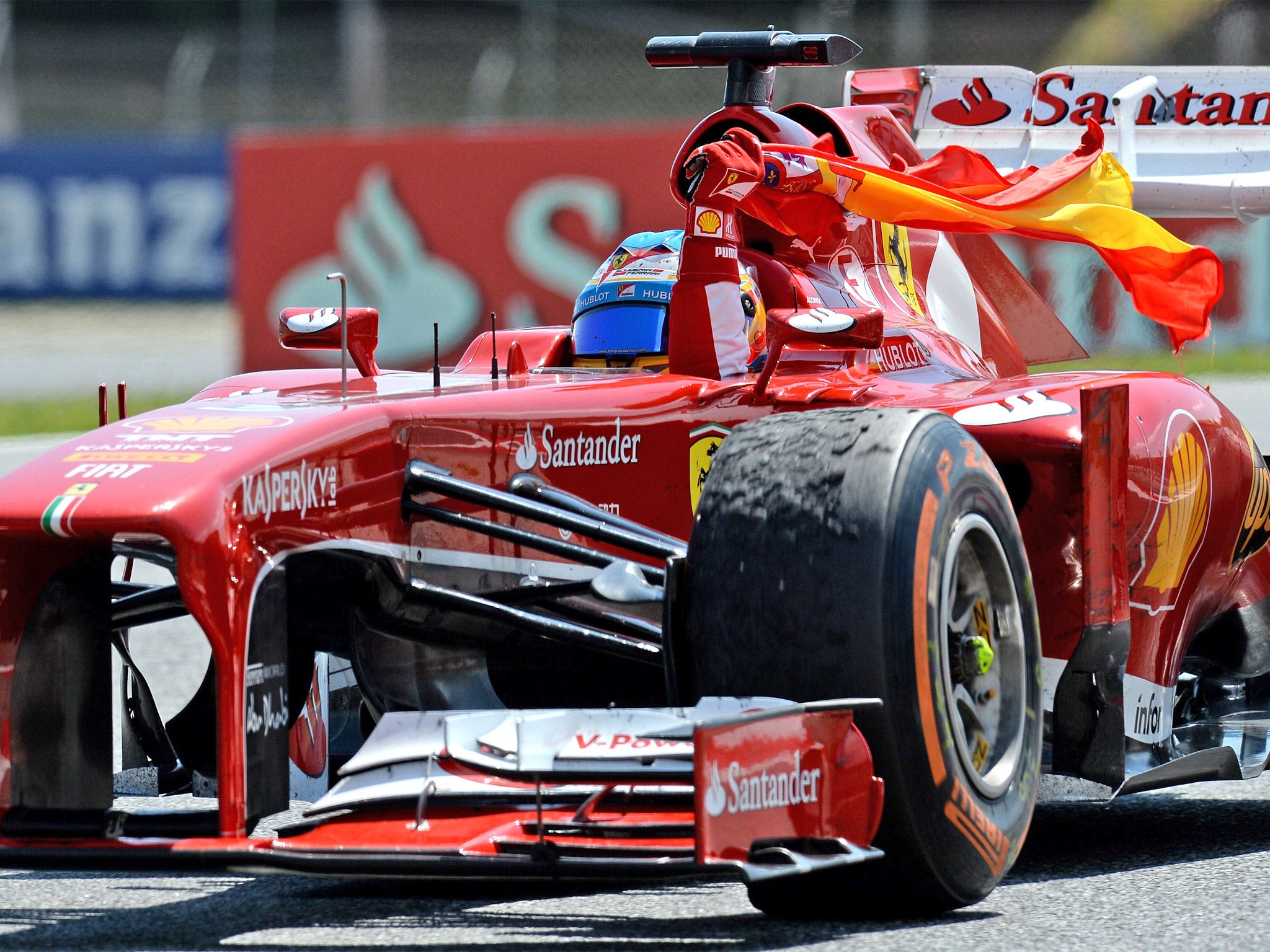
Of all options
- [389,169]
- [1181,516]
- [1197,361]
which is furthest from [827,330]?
[1197,361]

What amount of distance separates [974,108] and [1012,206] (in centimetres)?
161

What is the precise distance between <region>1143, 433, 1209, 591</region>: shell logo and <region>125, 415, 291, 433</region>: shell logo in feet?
7.22

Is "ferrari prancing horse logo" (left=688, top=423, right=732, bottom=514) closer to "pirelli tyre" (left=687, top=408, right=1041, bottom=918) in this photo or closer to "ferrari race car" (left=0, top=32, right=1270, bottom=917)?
"ferrari race car" (left=0, top=32, right=1270, bottom=917)

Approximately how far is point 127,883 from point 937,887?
2.09 m

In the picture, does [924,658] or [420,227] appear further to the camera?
[420,227]

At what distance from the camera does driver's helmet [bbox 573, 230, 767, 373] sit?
549 centimetres

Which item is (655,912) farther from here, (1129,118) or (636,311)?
(1129,118)

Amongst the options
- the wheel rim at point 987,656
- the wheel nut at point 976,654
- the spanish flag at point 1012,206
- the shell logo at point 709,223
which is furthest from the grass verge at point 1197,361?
the wheel nut at point 976,654

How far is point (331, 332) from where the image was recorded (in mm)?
5242

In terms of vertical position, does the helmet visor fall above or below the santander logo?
below

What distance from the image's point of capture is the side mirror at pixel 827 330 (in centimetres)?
467

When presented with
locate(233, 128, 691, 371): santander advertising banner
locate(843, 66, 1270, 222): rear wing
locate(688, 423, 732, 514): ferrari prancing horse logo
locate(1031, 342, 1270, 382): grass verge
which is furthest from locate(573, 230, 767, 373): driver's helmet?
locate(233, 128, 691, 371): santander advertising banner

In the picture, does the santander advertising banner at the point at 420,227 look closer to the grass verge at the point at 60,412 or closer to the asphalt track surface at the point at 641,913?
the grass verge at the point at 60,412

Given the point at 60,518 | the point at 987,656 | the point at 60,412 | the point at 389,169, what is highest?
the point at 389,169
